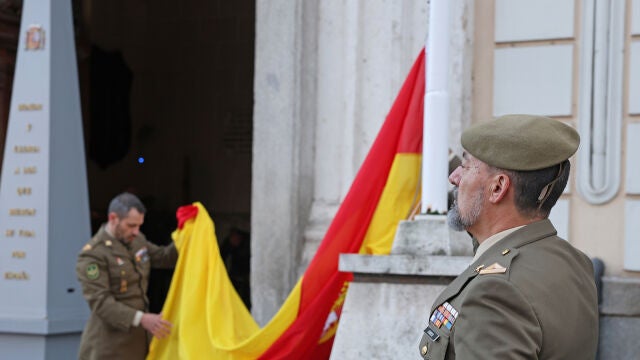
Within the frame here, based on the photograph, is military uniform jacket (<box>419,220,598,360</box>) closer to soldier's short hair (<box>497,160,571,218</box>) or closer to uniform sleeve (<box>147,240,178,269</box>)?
soldier's short hair (<box>497,160,571,218</box>)

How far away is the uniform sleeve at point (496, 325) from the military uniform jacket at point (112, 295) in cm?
466

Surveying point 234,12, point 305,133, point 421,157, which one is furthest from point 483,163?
point 234,12

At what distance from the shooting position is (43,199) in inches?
307

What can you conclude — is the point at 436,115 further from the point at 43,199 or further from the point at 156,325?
the point at 43,199

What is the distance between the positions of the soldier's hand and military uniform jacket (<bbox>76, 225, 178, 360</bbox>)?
0.09m

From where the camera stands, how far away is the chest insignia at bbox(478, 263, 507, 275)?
7.72ft

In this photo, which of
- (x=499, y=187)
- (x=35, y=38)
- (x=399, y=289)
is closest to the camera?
(x=499, y=187)

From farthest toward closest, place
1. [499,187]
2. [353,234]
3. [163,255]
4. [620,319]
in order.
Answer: [163,255]
[620,319]
[353,234]
[499,187]

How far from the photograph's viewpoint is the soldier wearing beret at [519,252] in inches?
89.4

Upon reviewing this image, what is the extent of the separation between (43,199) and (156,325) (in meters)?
1.63

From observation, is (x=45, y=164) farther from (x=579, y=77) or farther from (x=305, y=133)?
(x=579, y=77)

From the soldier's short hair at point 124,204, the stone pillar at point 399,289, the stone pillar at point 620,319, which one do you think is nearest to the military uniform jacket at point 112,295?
the soldier's short hair at point 124,204

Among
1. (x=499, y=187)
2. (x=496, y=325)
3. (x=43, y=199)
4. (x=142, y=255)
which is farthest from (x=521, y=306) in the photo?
(x=43, y=199)

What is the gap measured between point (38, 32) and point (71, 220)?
4.53ft
